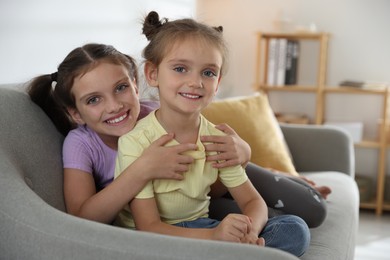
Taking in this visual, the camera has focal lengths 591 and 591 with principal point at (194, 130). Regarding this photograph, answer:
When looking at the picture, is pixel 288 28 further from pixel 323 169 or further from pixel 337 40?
pixel 323 169

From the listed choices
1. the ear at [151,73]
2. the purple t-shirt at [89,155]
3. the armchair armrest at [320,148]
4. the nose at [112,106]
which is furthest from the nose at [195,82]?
the armchair armrest at [320,148]

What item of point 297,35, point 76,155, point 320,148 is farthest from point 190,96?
point 297,35

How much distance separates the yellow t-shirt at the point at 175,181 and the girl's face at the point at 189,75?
102 millimetres

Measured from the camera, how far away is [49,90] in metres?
1.57

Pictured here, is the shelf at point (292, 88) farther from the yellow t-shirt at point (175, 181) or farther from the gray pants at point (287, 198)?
the yellow t-shirt at point (175, 181)

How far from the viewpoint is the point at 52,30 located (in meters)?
2.14

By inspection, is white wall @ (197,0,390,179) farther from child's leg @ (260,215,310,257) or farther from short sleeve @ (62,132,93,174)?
child's leg @ (260,215,310,257)

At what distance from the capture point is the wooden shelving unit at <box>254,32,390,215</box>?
12.5ft

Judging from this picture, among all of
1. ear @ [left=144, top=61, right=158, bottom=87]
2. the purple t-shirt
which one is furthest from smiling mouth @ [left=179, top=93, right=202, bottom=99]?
the purple t-shirt

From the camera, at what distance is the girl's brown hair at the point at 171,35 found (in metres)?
1.40

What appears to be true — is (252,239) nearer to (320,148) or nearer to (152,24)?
(152,24)

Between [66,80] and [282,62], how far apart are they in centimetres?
265

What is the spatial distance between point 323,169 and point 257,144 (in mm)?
505

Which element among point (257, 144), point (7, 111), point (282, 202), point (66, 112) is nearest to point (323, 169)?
point (257, 144)
